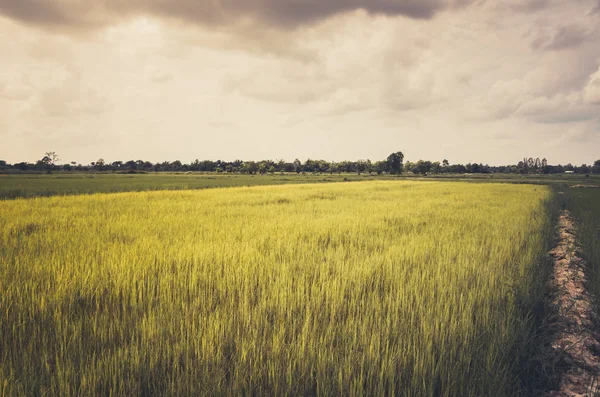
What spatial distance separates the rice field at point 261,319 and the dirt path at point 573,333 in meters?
0.23

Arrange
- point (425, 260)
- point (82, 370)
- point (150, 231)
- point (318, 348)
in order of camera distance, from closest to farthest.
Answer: point (82, 370) < point (318, 348) < point (425, 260) < point (150, 231)

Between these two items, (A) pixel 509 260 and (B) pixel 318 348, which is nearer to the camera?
(B) pixel 318 348

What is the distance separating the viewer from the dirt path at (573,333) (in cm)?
212

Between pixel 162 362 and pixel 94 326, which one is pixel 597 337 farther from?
pixel 94 326

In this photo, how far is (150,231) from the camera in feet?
21.4

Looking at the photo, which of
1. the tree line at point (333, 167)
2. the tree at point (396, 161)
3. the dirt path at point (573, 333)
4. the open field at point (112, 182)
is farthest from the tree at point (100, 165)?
the dirt path at point (573, 333)

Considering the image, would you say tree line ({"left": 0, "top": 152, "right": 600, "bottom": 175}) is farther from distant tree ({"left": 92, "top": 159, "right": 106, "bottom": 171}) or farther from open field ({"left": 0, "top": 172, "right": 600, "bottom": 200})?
open field ({"left": 0, "top": 172, "right": 600, "bottom": 200})

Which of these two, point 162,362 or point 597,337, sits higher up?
point 162,362

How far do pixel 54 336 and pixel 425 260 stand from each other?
15.8 feet

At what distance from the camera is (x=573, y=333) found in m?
2.81

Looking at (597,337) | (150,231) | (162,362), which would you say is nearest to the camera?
(162,362)

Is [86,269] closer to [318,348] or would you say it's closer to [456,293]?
[318,348]

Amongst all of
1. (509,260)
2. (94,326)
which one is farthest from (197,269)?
(509,260)

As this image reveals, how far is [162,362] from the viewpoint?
188cm
